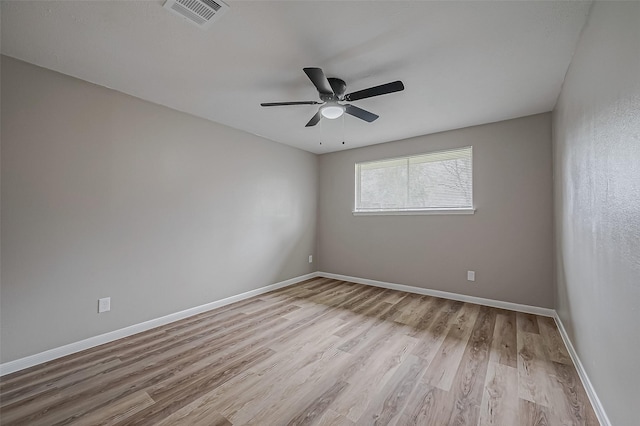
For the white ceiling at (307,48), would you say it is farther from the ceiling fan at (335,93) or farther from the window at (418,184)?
the window at (418,184)

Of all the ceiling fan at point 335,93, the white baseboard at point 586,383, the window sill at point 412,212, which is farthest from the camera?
the window sill at point 412,212

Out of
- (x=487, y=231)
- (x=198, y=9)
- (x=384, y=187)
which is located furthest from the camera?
(x=384, y=187)

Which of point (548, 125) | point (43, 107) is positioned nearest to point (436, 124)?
point (548, 125)

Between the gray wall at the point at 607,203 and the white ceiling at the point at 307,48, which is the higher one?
the white ceiling at the point at 307,48

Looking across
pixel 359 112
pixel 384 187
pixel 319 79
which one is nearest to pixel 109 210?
pixel 319 79

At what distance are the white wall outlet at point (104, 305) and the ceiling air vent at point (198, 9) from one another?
8.16 ft

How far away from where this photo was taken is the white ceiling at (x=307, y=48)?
1525 millimetres

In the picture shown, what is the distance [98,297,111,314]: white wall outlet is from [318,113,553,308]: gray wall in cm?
341

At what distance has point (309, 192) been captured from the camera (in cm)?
478

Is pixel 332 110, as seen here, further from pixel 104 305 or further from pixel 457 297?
pixel 457 297

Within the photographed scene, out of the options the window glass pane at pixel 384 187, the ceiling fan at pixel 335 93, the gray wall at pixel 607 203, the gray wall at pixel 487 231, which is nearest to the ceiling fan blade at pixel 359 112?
the ceiling fan at pixel 335 93

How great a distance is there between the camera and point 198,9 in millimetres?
1519

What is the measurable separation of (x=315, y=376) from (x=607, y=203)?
2063 millimetres

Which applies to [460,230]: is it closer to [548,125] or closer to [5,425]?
[548,125]
